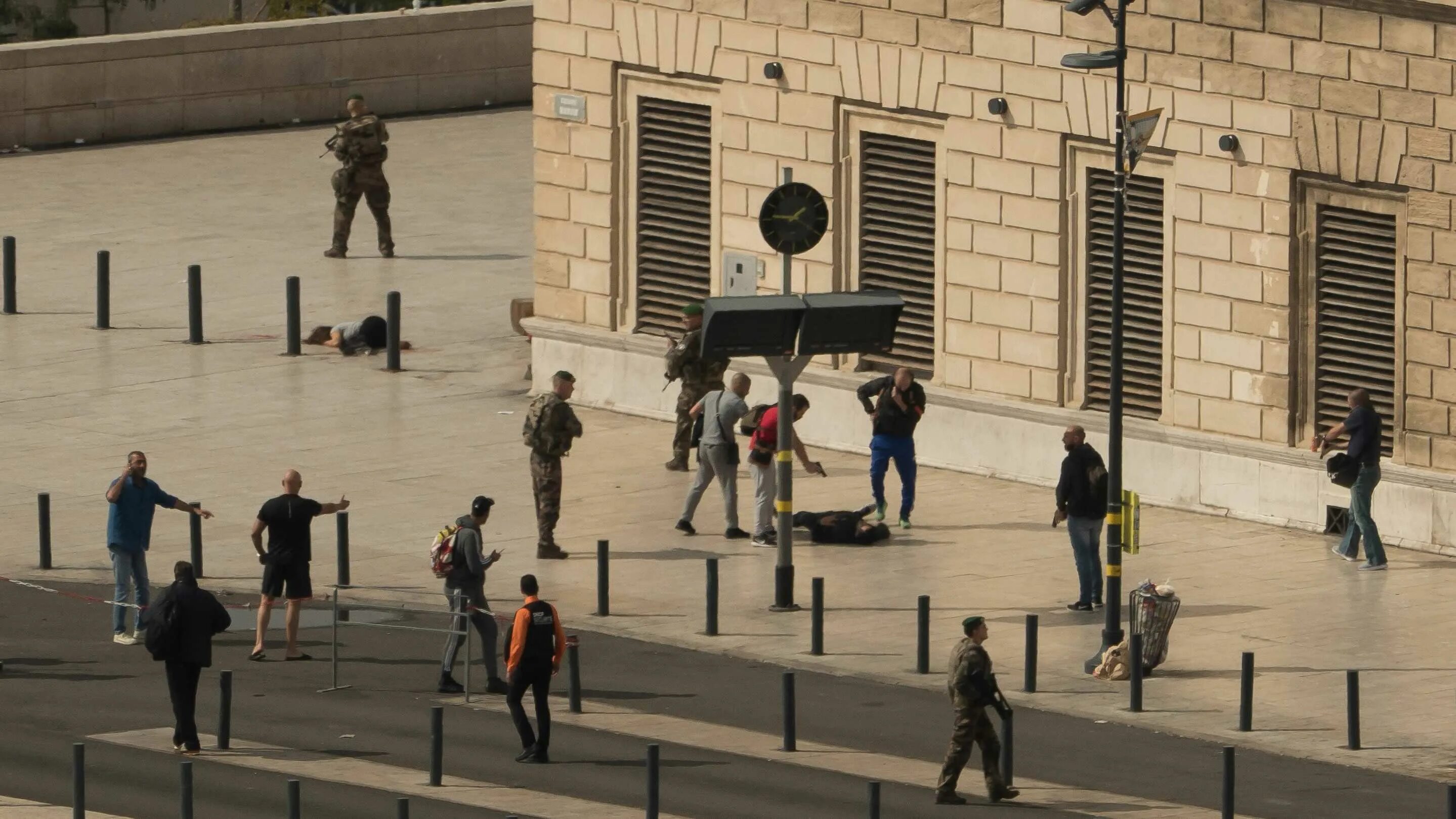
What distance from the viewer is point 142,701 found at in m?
26.0

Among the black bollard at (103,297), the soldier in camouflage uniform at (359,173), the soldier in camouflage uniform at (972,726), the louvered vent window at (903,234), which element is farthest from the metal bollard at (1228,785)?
the soldier in camouflage uniform at (359,173)

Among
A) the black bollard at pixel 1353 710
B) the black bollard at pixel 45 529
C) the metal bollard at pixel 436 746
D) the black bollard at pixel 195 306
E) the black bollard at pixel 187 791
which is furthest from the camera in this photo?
the black bollard at pixel 195 306

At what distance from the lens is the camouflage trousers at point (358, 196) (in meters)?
46.0

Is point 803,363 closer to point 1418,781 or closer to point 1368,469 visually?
point 1368,469

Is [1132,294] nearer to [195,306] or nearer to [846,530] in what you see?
[846,530]

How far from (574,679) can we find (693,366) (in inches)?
350

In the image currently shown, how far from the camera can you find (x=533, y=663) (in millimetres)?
24188

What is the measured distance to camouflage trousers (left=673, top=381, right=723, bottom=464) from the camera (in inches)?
1348

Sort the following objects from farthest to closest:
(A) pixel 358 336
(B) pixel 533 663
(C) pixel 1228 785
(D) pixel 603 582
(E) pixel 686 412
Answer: (A) pixel 358 336 → (E) pixel 686 412 → (D) pixel 603 582 → (B) pixel 533 663 → (C) pixel 1228 785

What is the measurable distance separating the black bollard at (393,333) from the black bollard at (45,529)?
8.78m

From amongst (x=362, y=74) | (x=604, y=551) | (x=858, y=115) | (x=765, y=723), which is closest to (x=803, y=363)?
(x=604, y=551)

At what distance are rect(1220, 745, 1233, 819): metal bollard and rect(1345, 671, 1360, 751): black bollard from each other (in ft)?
10.6

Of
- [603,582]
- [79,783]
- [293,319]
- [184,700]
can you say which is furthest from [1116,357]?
[293,319]

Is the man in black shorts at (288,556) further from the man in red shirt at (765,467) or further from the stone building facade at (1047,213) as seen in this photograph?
the stone building facade at (1047,213)
